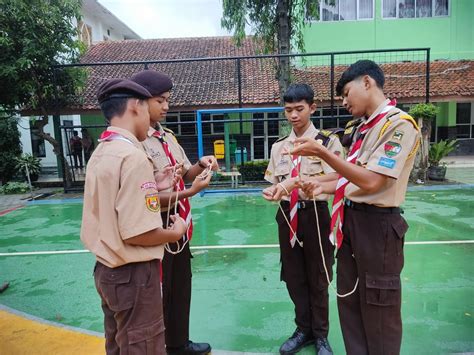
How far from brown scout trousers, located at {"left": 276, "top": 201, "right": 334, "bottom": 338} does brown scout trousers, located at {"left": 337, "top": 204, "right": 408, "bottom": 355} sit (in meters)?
0.49

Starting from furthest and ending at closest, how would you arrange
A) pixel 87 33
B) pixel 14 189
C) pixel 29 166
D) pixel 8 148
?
pixel 87 33 < pixel 8 148 < pixel 29 166 < pixel 14 189

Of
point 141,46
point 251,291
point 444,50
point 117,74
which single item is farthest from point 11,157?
point 444,50

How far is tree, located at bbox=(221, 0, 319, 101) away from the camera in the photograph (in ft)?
30.5

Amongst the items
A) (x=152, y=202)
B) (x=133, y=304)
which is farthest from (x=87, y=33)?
(x=133, y=304)

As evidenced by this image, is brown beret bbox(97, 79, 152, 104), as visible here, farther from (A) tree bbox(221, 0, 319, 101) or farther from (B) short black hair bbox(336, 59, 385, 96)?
(A) tree bbox(221, 0, 319, 101)

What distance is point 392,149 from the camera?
71.9 inches

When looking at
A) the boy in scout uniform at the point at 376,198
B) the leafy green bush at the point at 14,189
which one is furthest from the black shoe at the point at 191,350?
the leafy green bush at the point at 14,189

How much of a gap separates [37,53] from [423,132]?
901 cm

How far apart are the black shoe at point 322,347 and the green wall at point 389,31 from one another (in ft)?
46.2

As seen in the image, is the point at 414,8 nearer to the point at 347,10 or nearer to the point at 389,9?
the point at 389,9

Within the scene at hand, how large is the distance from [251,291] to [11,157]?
415 inches

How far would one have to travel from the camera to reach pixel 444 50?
51.3ft

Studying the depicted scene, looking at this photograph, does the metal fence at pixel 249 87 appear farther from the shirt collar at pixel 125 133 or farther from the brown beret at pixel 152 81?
the shirt collar at pixel 125 133

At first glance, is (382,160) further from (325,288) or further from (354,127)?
(325,288)
